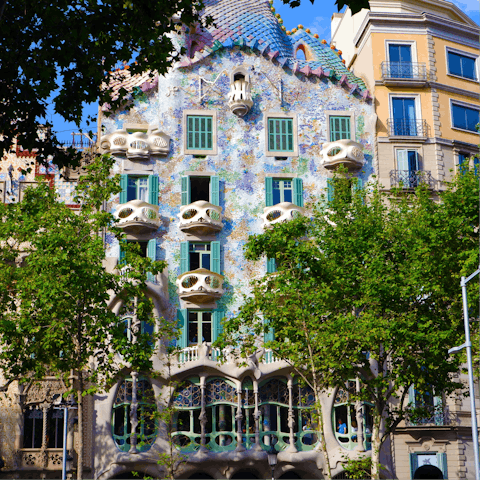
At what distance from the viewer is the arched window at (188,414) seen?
3113cm

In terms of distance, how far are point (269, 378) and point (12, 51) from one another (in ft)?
65.9

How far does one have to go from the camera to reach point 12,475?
3117cm

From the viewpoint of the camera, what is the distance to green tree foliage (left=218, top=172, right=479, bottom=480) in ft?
84.9

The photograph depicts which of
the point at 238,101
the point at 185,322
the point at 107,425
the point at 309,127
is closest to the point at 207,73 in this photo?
the point at 238,101

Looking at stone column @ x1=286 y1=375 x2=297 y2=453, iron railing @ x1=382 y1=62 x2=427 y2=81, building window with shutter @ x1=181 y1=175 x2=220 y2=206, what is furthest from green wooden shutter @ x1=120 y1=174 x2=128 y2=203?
iron railing @ x1=382 y1=62 x2=427 y2=81

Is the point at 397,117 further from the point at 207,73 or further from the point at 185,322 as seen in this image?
the point at 185,322

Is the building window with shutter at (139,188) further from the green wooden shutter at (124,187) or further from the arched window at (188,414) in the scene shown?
the arched window at (188,414)

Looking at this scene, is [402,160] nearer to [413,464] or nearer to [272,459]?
[413,464]

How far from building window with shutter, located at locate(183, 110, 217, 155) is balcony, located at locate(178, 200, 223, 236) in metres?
2.96

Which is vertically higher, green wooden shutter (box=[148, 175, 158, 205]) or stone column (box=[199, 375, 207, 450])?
green wooden shutter (box=[148, 175, 158, 205])

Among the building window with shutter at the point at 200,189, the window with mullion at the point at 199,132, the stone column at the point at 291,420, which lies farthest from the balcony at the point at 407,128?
the stone column at the point at 291,420

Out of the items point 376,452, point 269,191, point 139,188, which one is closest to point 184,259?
point 139,188

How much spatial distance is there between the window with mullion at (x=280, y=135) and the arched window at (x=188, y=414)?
36.8 ft

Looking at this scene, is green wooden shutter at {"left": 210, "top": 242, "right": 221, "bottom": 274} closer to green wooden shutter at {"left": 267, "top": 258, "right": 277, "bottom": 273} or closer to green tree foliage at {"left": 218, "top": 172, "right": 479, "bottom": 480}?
green wooden shutter at {"left": 267, "top": 258, "right": 277, "bottom": 273}
